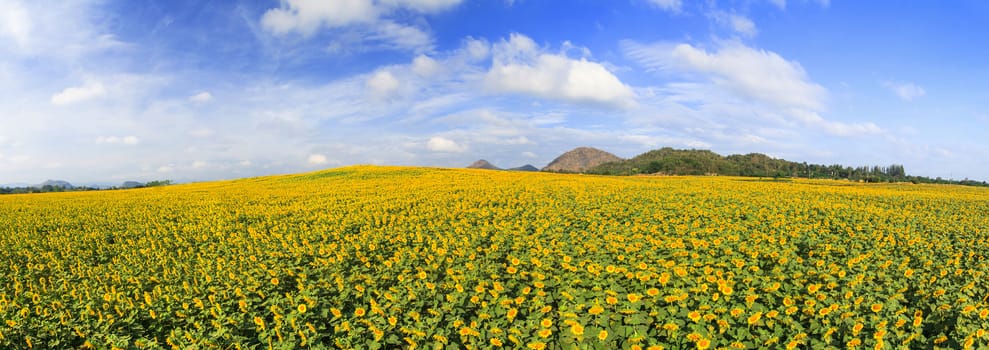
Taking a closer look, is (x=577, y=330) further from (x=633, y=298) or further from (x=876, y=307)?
(x=876, y=307)

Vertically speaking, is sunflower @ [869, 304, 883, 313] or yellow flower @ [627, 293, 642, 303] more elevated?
yellow flower @ [627, 293, 642, 303]

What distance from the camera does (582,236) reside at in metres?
8.66

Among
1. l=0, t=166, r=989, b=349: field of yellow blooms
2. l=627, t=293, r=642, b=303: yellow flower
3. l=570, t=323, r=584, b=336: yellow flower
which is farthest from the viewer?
l=627, t=293, r=642, b=303: yellow flower

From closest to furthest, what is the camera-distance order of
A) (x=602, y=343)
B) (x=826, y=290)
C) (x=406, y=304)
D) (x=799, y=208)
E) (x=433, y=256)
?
(x=602, y=343), (x=406, y=304), (x=826, y=290), (x=433, y=256), (x=799, y=208)

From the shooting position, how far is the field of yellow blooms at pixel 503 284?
4402 mm

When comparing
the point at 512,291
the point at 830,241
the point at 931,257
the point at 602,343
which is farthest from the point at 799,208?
the point at 602,343

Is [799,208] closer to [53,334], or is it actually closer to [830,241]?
[830,241]

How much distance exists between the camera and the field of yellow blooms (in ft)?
14.4

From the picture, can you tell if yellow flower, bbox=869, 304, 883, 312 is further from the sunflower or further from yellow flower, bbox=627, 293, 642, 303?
yellow flower, bbox=627, 293, 642, 303

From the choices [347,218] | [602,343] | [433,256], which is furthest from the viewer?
[347,218]

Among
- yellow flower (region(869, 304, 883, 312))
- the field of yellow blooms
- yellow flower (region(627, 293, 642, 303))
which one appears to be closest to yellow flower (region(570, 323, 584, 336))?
the field of yellow blooms

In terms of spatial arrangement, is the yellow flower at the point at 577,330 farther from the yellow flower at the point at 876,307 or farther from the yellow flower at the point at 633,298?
the yellow flower at the point at 876,307

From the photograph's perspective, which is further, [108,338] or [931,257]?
[931,257]

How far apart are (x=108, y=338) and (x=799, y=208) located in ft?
58.0
